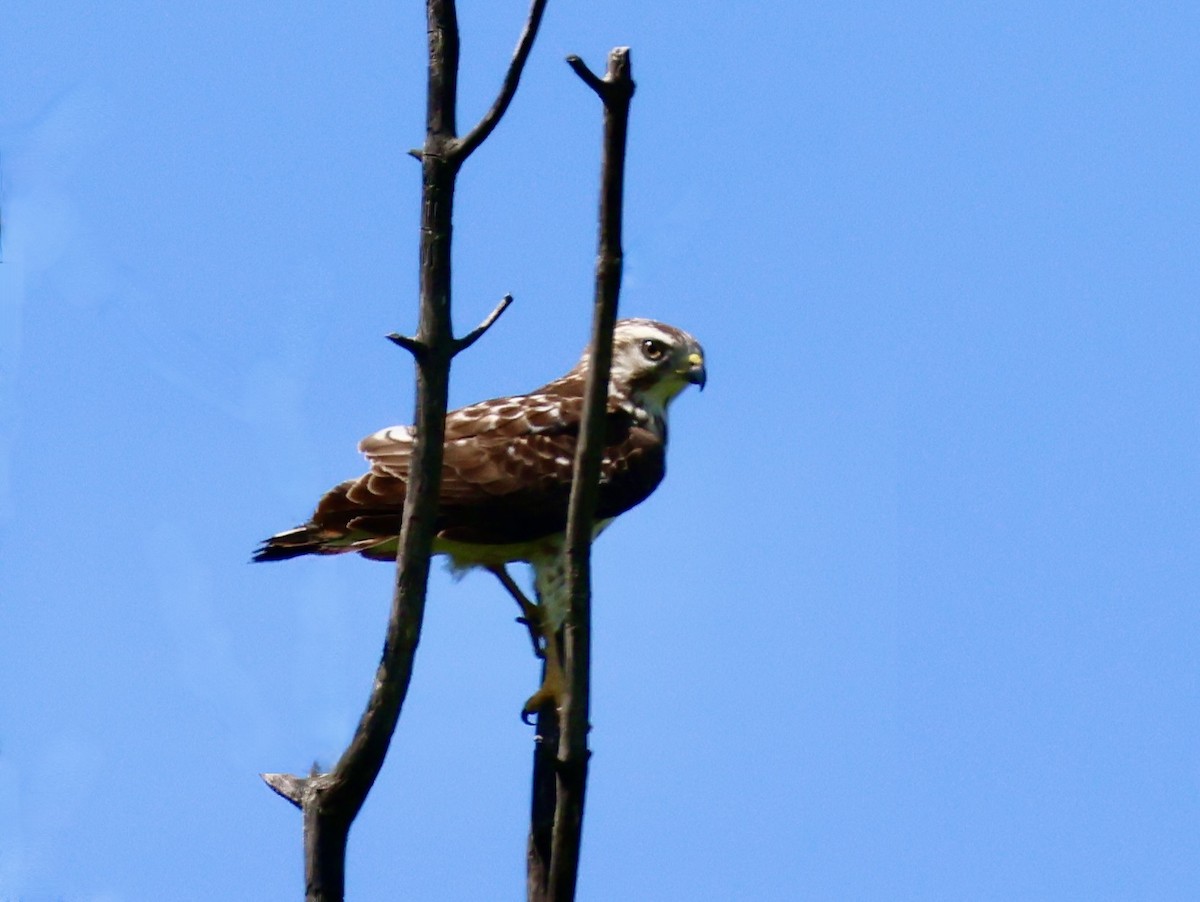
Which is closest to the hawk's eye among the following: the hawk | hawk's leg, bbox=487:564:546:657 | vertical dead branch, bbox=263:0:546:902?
the hawk

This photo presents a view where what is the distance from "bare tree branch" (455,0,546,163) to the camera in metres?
4.56

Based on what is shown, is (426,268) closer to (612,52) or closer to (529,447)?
(612,52)

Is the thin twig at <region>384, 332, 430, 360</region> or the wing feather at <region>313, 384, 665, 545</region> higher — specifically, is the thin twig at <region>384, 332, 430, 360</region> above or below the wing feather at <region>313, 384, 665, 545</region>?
below

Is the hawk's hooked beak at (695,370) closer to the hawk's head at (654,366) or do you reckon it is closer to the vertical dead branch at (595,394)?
the hawk's head at (654,366)

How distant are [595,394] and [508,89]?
1000 mm

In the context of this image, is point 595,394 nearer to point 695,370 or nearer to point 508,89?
point 508,89

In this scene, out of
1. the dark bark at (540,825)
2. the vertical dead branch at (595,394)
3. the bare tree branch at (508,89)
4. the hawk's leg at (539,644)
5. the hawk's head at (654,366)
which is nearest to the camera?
the vertical dead branch at (595,394)

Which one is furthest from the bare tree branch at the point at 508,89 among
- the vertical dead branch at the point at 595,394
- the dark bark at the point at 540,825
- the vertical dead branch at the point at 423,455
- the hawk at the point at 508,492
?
the hawk at the point at 508,492

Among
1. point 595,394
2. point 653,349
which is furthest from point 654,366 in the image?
point 595,394

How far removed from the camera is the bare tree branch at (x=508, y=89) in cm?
456

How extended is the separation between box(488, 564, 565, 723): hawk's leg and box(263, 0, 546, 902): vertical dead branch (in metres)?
1.96

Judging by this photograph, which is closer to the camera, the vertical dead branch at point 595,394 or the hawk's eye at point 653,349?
the vertical dead branch at point 595,394

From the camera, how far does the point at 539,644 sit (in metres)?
7.93

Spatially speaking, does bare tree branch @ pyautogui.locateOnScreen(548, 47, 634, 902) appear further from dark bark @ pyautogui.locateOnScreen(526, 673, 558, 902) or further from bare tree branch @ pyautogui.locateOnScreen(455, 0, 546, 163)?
dark bark @ pyautogui.locateOnScreen(526, 673, 558, 902)
